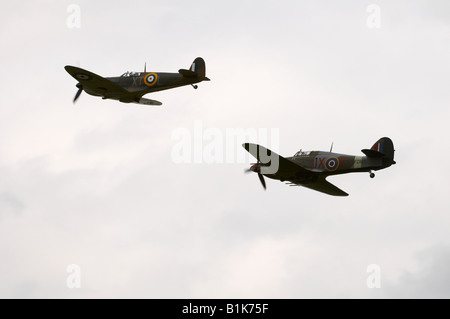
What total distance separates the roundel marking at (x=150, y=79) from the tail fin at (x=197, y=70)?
256 centimetres

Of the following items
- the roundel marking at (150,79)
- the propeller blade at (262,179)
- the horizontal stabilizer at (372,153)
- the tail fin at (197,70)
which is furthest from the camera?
the roundel marking at (150,79)

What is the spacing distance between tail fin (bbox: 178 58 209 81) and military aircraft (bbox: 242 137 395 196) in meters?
5.83

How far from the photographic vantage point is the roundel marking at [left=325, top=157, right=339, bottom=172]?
5812 centimetres

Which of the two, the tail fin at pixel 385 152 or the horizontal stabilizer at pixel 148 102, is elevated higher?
the horizontal stabilizer at pixel 148 102

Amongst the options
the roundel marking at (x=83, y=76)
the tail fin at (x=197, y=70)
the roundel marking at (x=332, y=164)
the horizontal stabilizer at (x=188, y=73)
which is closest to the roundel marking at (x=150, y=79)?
the horizontal stabilizer at (x=188, y=73)

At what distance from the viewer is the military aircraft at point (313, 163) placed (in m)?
56.0

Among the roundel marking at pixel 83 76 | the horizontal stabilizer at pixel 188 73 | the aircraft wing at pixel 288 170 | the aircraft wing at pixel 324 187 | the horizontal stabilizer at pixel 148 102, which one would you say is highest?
the roundel marking at pixel 83 76

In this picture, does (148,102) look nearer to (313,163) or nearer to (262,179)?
(262,179)

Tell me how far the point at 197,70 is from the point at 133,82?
5.21 metres

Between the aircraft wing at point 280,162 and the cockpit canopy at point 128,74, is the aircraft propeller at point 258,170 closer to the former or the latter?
the aircraft wing at point 280,162

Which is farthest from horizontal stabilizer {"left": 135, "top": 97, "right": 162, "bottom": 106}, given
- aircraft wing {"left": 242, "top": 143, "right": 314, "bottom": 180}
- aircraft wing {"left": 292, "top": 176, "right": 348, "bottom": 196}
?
aircraft wing {"left": 292, "top": 176, "right": 348, "bottom": 196}
